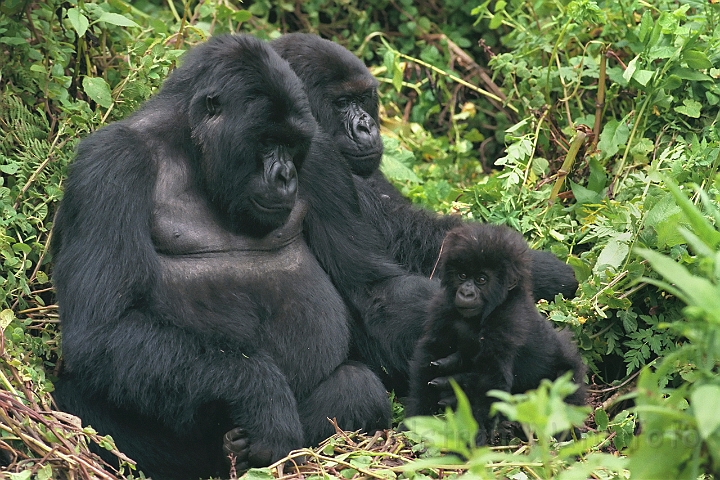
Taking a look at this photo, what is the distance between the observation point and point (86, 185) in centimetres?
379

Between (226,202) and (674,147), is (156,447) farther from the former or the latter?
(674,147)

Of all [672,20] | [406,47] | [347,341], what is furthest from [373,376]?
[406,47]

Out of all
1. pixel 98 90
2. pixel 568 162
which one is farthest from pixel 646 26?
pixel 98 90

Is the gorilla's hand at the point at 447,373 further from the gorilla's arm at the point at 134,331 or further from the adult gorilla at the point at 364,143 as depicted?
the adult gorilla at the point at 364,143

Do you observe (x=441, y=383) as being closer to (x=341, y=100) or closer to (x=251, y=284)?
(x=251, y=284)

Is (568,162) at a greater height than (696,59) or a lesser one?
lesser

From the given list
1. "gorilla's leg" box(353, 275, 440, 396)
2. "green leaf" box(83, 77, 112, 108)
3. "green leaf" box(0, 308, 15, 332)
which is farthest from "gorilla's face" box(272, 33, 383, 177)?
"green leaf" box(0, 308, 15, 332)

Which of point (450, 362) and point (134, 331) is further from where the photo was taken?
point (450, 362)

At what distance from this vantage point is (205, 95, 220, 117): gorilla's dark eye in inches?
155

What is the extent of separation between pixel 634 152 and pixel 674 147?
22 centimetres

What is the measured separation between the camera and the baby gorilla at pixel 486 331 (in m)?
3.73

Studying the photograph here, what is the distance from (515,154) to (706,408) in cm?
315

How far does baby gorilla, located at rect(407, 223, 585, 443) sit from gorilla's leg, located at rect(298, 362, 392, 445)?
20 centimetres

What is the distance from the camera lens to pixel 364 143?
479 cm
